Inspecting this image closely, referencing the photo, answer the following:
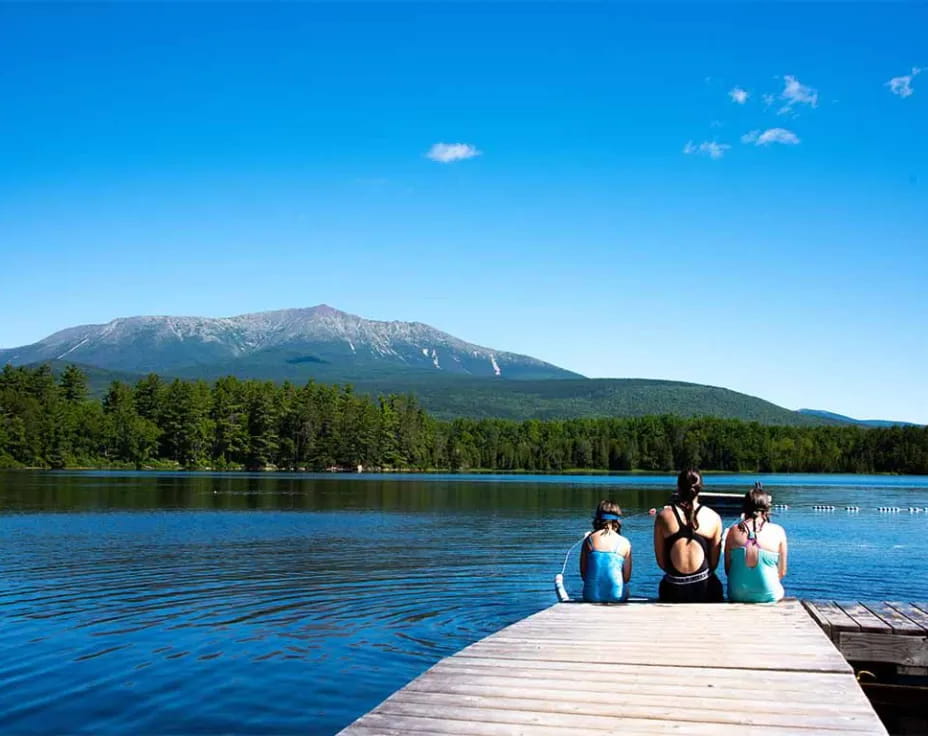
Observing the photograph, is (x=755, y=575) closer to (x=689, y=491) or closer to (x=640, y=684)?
(x=689, y=491)

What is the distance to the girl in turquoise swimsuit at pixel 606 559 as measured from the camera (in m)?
14.9

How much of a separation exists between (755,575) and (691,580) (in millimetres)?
1013

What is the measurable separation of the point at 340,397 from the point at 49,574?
16016 cm

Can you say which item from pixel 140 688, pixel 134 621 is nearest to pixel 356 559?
pixel 134 621

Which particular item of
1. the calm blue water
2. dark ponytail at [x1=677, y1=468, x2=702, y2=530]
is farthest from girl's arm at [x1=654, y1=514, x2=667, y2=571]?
the calm blue water

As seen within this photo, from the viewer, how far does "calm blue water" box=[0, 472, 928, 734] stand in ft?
45.4

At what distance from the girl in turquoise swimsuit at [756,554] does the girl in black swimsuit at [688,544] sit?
35 cm

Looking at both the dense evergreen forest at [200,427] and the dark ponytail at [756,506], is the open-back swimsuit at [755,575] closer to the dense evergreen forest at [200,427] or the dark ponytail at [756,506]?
the dark ponytail at [756,506]

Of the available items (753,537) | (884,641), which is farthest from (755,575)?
(884,641)

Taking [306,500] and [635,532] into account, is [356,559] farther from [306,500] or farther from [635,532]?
[306,500]

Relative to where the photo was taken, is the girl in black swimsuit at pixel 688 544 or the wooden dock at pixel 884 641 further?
the girl in black swimsuit at pixel 688 544

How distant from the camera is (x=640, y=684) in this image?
29.7 feet

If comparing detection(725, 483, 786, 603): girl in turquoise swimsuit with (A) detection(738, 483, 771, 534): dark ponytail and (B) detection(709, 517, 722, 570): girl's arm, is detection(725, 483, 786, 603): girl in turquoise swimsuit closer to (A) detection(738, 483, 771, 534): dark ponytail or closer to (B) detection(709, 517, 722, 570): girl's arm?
(A) detection(738, 483, 771, 534): dark ponytail

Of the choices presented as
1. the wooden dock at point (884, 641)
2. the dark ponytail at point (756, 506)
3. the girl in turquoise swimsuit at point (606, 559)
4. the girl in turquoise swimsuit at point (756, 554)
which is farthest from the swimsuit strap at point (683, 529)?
the wooden dock at point (884, 641)
